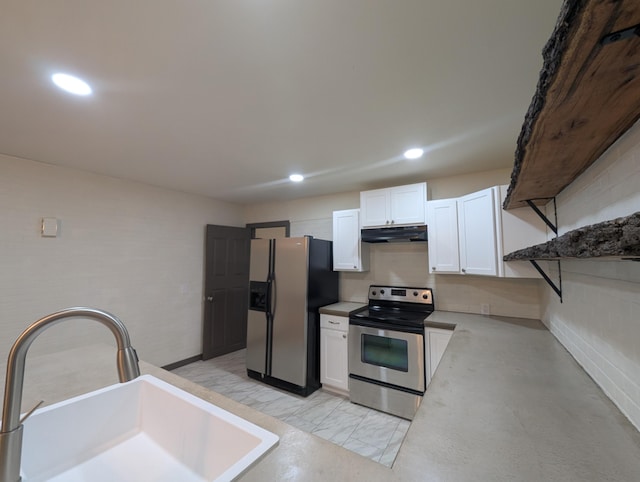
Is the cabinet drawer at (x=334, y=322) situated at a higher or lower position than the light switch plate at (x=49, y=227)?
lower

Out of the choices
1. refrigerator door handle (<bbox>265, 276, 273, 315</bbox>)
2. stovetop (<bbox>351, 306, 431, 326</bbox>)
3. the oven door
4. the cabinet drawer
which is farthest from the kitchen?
refrigerator door handle (<bbox>265, 276, 273, 315</bbox>)

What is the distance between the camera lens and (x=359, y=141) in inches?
84.3

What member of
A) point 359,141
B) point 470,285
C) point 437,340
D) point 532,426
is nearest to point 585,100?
point 532,426

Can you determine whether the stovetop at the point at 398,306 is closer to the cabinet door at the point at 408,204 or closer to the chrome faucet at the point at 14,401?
the cabinet door at the point at 408,204

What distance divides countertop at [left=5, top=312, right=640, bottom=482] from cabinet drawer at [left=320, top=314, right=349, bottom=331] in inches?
58.6

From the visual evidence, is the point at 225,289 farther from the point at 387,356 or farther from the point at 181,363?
the point at 387,356

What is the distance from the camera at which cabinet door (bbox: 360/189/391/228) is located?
300cm

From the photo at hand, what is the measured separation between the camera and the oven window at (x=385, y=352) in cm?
254

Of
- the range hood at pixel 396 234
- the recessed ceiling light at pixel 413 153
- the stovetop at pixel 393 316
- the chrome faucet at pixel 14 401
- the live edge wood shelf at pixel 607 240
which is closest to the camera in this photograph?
the live edge wood shelf at pixel 607 240

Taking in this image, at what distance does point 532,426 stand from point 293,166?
2449 mm

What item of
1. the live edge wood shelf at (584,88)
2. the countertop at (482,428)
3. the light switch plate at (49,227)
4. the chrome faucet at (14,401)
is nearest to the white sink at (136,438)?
the countertop at (482,428)

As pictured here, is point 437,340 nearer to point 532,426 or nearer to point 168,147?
point 532,426

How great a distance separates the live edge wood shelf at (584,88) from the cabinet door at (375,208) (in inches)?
72.4

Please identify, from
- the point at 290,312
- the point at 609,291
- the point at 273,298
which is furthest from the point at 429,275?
the point at 609,291
